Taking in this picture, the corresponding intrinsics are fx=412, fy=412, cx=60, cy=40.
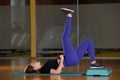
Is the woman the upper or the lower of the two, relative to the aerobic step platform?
upper

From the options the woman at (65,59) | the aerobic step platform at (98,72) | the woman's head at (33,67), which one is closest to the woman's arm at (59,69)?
the woman at (65,59)

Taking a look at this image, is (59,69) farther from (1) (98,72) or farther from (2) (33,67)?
(1) (98,72)

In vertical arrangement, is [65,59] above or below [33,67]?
above

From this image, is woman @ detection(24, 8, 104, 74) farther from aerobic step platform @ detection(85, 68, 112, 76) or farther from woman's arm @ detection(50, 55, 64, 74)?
aerobic step platform @ detection(85, 68, 112, 76)

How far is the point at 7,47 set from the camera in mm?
12578

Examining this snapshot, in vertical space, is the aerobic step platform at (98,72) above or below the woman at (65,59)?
below

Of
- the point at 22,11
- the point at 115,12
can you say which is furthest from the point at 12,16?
the point at 115,12

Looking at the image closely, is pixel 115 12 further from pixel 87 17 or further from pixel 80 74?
pixel 80 74

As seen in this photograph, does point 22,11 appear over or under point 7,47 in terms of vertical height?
over

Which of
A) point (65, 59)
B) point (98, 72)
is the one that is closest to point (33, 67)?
point (65, 59)

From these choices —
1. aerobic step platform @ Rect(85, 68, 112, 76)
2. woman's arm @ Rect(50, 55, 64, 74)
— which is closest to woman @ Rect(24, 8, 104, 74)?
woman's arm @ Rect(50, 55, 64, 74)

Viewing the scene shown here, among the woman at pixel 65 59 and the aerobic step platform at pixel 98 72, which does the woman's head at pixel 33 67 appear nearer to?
the woman at pixel 65 59

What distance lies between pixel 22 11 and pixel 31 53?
1.31 metres

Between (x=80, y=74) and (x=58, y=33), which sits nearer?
(x=80, y=74)
